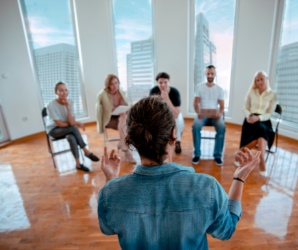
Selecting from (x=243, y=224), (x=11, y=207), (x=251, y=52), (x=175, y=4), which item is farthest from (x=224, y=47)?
(x=11, y=207)

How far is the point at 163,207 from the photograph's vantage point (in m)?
0.57

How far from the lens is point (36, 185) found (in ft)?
7.77

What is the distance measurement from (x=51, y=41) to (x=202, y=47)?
3578mm

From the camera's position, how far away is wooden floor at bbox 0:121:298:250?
1.52m

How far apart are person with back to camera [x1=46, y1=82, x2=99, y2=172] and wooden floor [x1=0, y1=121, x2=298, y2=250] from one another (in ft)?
1.38

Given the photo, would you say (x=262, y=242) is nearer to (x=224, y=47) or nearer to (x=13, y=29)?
(x=224, y=47)

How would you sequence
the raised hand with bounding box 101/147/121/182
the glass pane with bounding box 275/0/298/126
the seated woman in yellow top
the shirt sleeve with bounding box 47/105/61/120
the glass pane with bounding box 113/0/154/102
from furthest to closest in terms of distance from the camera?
the glass pane with bounding box 113/0/154/102 → the glass pane with bounding box 275/0/298/126 → the seated woman in yellow top → the shirt sleeve with bounding box 47/105/61/120 → the raised hand with bounding box 101/147/121/182

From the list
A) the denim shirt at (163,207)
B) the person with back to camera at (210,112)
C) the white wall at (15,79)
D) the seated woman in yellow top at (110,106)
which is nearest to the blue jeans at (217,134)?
the person with back to camera at (210,112)

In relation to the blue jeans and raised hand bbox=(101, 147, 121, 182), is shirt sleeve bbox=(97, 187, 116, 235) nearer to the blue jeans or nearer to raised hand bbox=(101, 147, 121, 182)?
raised hand bbox=(101, 147, 121, 182)

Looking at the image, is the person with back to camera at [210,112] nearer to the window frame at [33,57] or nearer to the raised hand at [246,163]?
the raised hand at [246,163]

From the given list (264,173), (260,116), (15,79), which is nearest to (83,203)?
(264,173)

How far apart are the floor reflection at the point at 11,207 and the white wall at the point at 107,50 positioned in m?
1.85

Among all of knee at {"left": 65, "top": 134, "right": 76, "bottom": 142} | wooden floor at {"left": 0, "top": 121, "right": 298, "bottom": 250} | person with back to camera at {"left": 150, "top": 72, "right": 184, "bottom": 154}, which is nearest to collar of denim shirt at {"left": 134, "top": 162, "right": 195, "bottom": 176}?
wooden floor at {"left": 0, "top": 121, "right": 298, "bottom": 250}

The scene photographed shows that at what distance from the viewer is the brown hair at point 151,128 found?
23.8 inches
